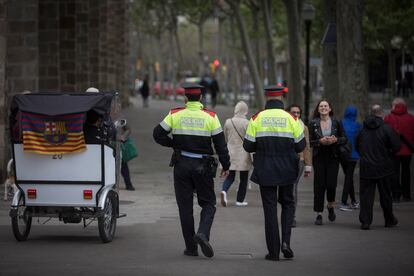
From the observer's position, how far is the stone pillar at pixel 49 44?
30984mm

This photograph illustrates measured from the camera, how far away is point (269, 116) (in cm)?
1127

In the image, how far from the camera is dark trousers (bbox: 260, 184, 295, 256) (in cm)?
1112

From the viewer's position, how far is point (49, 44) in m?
31.2

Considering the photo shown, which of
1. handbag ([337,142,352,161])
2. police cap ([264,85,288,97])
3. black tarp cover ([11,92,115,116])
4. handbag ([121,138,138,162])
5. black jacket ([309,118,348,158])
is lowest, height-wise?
handbag ([121,138,138,162])

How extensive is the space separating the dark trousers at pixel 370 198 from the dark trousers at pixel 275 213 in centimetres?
279

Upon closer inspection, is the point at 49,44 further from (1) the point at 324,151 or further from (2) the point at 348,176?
(1) the point at 324,151

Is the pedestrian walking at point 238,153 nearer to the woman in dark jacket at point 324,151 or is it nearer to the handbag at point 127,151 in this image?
the woman in dark jacket at point 324,151

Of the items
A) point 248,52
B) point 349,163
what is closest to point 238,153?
point 349,163

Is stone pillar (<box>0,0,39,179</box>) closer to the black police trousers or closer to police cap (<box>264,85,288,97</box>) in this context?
the black police trousers

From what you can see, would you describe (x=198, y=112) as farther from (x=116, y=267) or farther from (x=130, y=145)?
(x=130, y=145)

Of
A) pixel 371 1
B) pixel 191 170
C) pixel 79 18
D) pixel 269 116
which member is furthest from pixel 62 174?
pixel 371 1

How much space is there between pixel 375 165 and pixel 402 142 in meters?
3.51

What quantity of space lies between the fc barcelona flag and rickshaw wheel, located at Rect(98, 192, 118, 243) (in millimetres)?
711

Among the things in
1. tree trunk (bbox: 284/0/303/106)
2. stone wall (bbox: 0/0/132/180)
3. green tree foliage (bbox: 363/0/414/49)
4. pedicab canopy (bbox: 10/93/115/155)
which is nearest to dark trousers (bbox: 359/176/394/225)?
pedicab canopy (bbox: 10/93/115/155)
